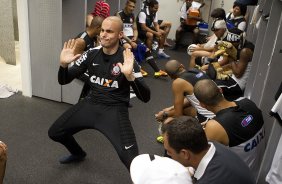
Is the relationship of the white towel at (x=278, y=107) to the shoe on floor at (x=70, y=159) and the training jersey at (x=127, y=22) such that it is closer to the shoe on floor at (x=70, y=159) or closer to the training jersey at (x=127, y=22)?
the shoe on floor at (x=70, y=159)

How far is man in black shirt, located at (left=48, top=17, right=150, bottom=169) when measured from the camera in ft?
8.59

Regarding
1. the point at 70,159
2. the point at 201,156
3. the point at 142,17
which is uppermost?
the point at 142,17

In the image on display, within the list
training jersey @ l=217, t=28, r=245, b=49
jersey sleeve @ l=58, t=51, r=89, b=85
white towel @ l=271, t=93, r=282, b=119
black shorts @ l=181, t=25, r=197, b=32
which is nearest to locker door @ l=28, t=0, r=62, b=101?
jersey sleeve @ l=58, t=51, r=89, b=85

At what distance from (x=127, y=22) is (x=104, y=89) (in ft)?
10.1

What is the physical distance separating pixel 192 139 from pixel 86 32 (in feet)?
8.03

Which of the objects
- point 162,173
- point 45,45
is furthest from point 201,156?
point 45,45

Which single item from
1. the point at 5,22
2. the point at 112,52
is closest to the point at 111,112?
the point at 112,52

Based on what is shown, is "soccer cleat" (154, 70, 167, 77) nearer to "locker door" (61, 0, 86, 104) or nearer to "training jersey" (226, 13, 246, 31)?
"training jersey" (226, 13, 246, 31)

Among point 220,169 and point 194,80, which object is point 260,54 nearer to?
point 194,80

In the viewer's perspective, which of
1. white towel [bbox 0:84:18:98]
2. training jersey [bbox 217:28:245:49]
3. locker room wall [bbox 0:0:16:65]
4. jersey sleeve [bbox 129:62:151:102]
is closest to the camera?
jersey sleeve [bbox 129:62:151:102]

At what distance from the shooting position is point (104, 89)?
2717 millimetres

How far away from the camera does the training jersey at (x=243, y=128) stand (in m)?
2.15

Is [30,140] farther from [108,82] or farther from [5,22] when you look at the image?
[5,22]

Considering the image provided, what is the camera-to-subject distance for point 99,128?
2629 mm
